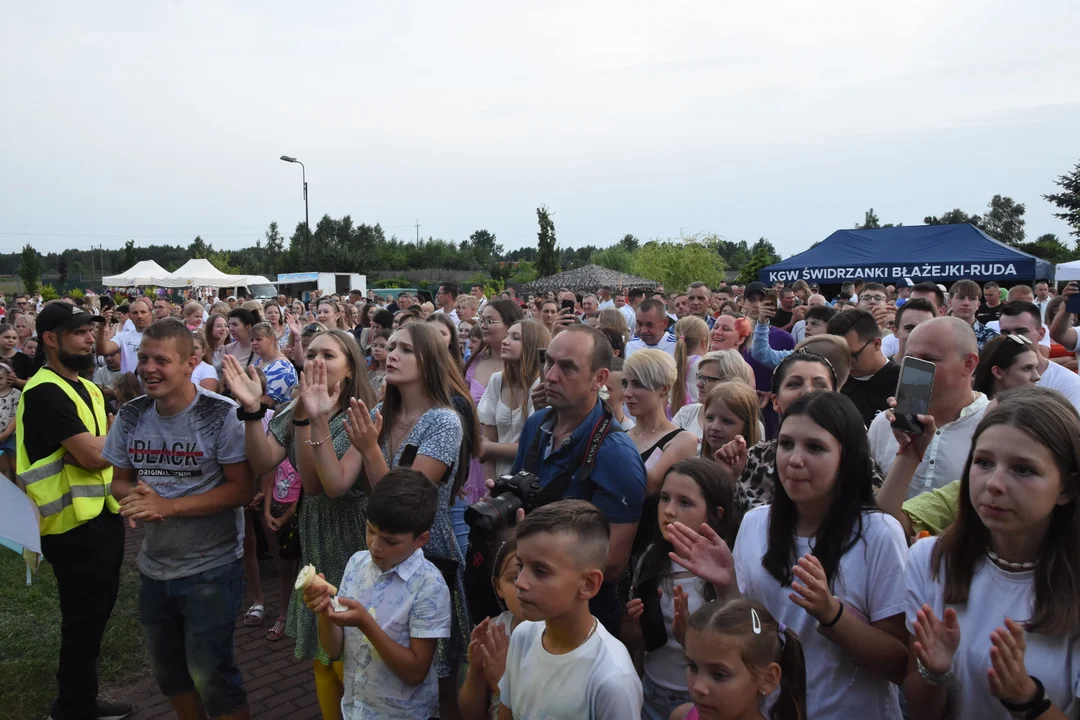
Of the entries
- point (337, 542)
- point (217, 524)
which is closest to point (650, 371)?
point (337, 542)

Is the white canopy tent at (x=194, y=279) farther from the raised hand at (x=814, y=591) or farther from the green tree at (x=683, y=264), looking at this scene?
the raised hand at (x=814, y=591)

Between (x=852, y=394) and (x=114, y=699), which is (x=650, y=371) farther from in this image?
(x=114, y=699)

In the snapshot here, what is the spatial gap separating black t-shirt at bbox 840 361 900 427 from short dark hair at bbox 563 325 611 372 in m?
2.17

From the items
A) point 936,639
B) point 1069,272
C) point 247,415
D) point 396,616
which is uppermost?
point 1069,272

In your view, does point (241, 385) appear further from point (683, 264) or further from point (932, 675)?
point (683, 264)

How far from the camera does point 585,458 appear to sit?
2797 mm

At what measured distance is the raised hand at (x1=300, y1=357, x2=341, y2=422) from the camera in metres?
3.10

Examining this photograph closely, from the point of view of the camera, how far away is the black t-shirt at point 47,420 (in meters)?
3.77

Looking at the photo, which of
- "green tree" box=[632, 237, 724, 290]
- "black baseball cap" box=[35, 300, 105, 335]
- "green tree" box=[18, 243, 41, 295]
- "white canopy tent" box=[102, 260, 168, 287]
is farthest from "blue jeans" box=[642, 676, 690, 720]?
"green tree" box=[18, 243, 41, 295]

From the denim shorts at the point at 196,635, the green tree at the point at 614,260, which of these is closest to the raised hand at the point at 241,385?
the denim shorts at the point at 196,635

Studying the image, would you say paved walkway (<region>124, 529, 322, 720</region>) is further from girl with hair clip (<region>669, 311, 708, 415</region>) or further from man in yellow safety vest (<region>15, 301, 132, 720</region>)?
girl with hair clip (<region>669, 311, 708, 415</region>)

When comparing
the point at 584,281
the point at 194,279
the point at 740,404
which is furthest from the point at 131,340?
the point at 584,281

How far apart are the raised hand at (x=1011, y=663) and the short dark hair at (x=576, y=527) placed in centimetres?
108

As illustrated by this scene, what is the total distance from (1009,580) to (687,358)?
389cm
